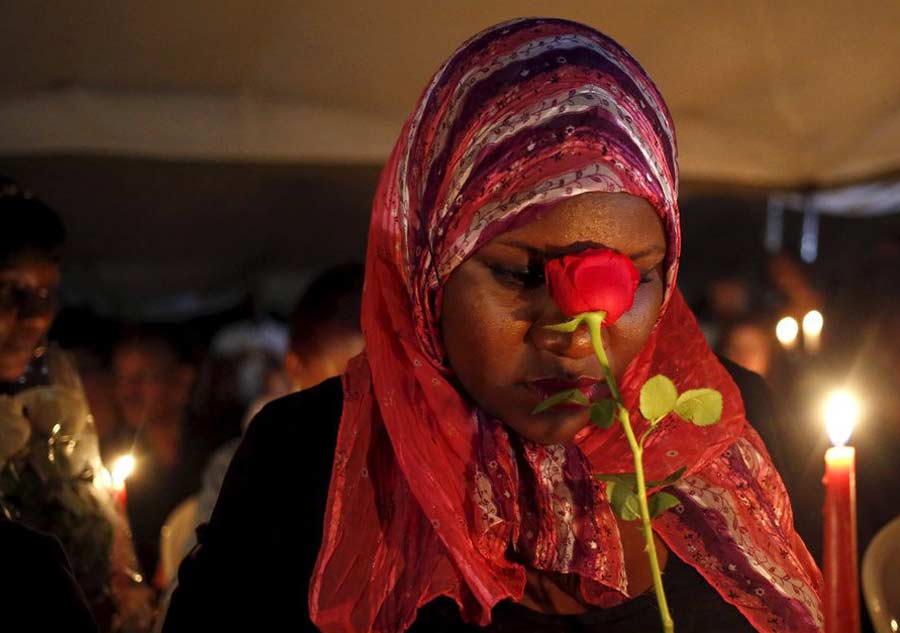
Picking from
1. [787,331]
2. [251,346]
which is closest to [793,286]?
[787,331]

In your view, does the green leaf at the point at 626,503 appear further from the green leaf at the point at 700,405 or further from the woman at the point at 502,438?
the woman at the point at 502,438

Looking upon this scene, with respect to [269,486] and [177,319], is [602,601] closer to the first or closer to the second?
[269,486]

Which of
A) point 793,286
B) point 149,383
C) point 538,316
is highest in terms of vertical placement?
point 793,286

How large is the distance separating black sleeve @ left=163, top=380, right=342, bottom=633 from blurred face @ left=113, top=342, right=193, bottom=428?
400 centimetres

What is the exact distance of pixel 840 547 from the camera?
110 centimetres

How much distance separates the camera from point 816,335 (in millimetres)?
4168

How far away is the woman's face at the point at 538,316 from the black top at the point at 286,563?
28 cm

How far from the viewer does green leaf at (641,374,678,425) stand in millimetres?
1091

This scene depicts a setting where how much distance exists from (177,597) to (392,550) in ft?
1.26

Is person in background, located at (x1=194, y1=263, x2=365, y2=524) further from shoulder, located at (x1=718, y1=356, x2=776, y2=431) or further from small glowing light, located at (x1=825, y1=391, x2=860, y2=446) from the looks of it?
small glowing light, located at (x1=825, y1=391, x2=860, y2=446)

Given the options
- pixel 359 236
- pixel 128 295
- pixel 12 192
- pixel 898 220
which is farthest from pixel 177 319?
pixel 12 192

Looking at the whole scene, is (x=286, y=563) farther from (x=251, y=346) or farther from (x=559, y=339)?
(x=251, y=346)

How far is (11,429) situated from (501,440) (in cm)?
109

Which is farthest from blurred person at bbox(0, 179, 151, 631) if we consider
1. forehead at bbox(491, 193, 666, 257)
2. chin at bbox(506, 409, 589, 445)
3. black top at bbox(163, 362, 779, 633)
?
forehead at bbox(491, 193, 666, 257)
